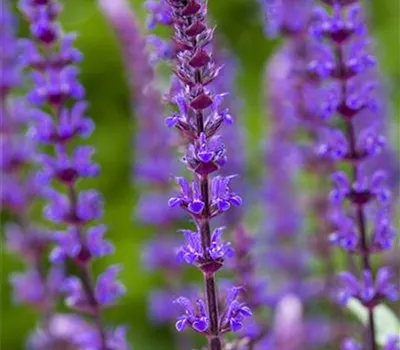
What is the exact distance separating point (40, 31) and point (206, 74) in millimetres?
808

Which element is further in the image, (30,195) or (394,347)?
(30,195)

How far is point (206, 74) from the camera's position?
1676mm

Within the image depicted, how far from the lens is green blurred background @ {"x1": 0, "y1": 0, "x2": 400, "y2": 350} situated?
4250mm

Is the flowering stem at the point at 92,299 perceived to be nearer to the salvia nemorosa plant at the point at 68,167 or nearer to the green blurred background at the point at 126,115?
the salvia nemorosa plant at the point at 68,167

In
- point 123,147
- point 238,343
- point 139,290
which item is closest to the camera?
point 238,343

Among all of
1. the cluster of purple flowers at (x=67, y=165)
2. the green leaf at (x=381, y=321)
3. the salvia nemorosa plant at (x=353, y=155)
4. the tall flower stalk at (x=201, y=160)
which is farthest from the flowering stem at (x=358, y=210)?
the cluster of purple flowers at (x=67, y=165)

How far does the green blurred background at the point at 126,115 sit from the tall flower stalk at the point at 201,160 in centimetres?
217

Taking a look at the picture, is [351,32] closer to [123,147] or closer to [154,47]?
[154,47]

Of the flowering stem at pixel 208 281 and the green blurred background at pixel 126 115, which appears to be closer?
the flowering stem at pixel 208 281

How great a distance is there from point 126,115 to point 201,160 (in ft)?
11.2

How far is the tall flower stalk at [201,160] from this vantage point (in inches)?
64.9

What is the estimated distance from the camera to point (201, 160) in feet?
5.56

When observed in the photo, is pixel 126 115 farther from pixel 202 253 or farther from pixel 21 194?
pixel 202 253

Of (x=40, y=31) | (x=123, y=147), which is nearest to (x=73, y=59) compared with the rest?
(x=40, y=31)
